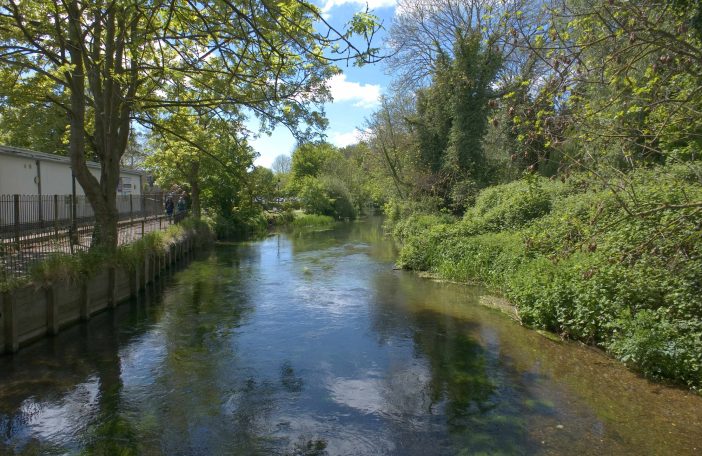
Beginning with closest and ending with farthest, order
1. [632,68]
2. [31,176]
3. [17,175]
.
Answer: [632,68]
[17,175]
[31,176]

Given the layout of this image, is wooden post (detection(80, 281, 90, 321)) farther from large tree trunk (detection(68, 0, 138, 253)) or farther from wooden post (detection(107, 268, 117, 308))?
large tree trunk (detection(68, 0, 138, 253))

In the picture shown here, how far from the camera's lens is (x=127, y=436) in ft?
21.5

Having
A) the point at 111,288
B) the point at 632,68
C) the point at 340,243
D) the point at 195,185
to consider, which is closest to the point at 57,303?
the point at 111,288

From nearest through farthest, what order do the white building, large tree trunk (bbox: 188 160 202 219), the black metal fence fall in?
the black metal fence, the white building, large tree trunk (bbox: 188 160 202 219)

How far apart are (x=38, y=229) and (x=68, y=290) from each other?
616cm

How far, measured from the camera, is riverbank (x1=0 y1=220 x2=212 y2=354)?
366 inches

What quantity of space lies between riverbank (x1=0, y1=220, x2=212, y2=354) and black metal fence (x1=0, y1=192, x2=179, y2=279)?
0.47m

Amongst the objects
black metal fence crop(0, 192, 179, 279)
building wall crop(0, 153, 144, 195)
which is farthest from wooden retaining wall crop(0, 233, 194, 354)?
building wall crop(0, 153, 144, 195)

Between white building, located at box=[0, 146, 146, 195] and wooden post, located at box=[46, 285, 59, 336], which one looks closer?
wooden post, located at box=[46, 285, 59, 336]

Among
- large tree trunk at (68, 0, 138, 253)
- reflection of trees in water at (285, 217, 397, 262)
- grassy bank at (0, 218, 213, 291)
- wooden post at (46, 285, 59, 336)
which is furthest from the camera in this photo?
reflection of trees in water at (285, 217, 397, 262)

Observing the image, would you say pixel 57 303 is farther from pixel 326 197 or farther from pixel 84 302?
pixel 326 197

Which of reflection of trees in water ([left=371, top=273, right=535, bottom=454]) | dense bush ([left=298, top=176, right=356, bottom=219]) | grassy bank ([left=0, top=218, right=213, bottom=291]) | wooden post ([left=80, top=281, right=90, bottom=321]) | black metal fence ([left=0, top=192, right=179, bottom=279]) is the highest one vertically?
dense bush ([left=298, top=176, right=356, bottom=219])

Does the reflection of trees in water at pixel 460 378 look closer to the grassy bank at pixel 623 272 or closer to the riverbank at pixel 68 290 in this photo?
the grassy bank at pixel 623 272

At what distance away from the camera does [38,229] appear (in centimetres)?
1591
